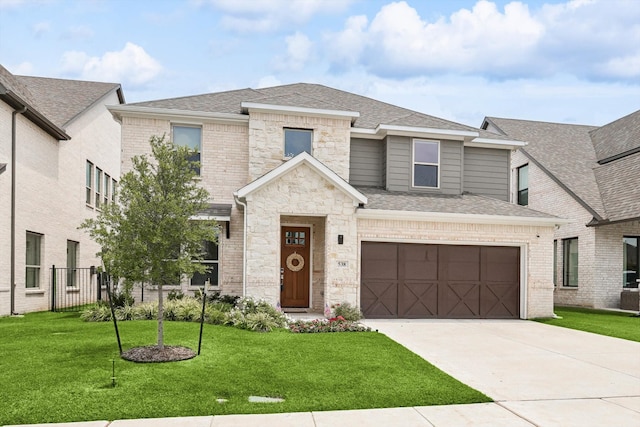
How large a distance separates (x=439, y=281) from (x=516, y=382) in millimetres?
7917

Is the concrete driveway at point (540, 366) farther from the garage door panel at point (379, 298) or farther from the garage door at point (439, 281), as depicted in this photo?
the garage door at point (439, 281)

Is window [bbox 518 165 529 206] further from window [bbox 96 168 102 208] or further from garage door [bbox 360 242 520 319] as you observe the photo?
window [bbox 96 168 102 208]

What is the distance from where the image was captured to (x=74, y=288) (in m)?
18.7

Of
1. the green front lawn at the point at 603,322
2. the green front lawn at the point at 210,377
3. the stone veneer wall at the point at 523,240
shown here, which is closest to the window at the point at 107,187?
the green front lawn at the point at 210,377

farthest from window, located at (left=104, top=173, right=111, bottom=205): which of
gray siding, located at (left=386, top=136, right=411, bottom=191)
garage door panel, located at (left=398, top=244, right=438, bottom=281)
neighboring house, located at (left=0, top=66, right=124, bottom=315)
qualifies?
garage door panel, located at (left=398, top=244, right=438, bottom=281)

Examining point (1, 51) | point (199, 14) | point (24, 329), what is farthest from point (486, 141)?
point (1, 51)

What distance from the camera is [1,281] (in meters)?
13.7

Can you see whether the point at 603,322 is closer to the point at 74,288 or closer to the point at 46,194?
the point at 46,194

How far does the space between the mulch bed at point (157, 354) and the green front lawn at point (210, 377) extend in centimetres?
20

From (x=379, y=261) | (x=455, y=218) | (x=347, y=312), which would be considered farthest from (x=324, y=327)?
(x=455, y=218)

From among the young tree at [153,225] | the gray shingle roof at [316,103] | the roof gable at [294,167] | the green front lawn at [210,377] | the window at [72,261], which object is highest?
the gray shingle roof at [316,103]

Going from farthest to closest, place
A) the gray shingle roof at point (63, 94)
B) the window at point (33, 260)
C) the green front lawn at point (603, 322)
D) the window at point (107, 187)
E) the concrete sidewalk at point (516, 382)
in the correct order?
the window at point (107, 187)
the gray shingle roof at point (63, 94)
the window at point (33, 260)
the green front lawn at point (603, 322)
the concrete sidewalk at point (516, 382)

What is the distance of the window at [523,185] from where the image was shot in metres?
23.2

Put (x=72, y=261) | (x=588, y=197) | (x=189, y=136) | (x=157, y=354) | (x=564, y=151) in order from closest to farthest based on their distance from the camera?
(x=157, y=354) < (x=189, y=136) < (x=72, y=261) < (x=588, y=197) < (x=564, y=151)
